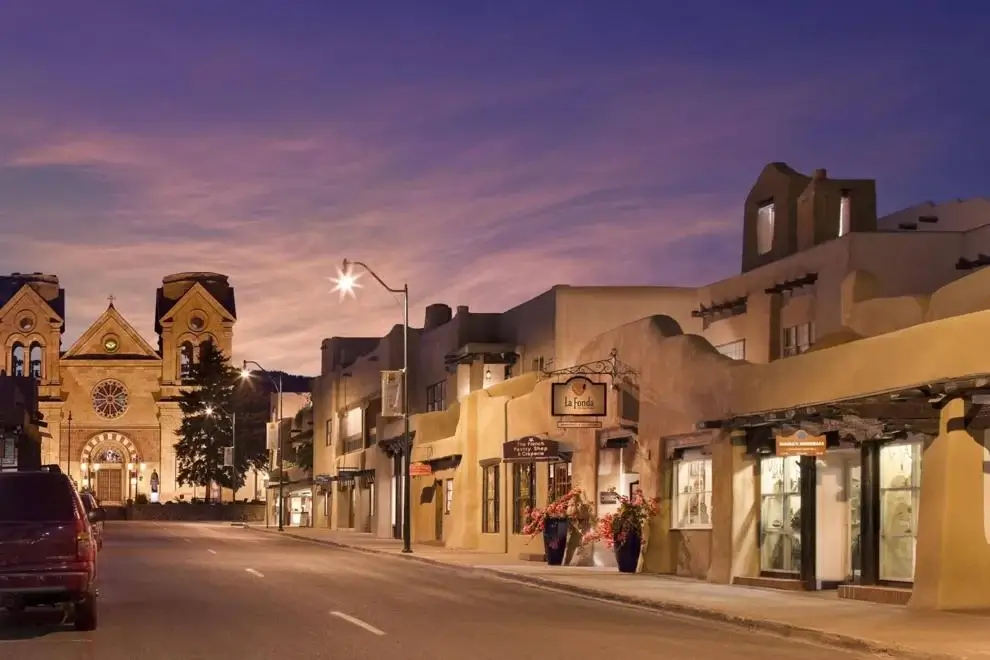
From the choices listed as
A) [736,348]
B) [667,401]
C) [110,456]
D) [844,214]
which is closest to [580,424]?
[667,401]

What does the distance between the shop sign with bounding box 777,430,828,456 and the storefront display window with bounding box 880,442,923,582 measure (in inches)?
39.9

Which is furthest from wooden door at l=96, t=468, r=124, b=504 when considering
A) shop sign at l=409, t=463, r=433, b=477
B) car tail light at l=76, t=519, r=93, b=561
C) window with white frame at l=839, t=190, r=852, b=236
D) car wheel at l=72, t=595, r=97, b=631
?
car tail light at l=76, t=519, r=93, b=561

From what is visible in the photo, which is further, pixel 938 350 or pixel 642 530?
pixel 642 530

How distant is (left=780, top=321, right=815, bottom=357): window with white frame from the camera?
34.9m

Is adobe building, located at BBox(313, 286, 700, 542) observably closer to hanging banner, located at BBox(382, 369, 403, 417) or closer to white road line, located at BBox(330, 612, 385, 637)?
hanging banner, located at BBox(382, 369, 403, 417)

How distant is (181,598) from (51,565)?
23.1 ft

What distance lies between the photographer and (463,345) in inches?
2189

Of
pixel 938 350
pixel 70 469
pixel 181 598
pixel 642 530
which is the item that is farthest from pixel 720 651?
pixel 70 469

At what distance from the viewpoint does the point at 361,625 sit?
62.7ft

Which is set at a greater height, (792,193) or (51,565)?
(792,193)

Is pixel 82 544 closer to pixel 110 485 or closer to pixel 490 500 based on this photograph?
pixel 490 500

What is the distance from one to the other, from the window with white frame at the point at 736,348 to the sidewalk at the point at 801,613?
295 inches

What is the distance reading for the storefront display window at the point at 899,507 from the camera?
2389cm

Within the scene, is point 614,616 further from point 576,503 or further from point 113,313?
point 113,313
